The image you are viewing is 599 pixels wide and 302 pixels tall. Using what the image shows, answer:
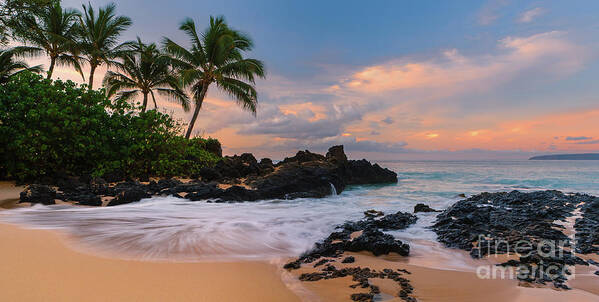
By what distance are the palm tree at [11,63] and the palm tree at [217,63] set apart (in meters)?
11.0

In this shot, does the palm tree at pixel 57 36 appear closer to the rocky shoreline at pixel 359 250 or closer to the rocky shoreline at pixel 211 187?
the rocky shoreline at pixel 211 187

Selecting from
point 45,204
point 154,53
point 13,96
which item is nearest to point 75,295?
point 45,204

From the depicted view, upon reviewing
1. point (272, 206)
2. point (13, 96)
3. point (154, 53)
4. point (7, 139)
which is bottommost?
point (272, 206)

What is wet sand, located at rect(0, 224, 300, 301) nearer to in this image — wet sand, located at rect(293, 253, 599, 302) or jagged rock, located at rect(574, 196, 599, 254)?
wet sand, located at rect(293, 253, 599, 302)

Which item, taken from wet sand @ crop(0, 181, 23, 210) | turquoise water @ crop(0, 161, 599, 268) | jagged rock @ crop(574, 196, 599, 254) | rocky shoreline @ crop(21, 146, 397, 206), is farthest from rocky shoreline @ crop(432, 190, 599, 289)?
wet sand @ crop(0, 181, 23, 210)

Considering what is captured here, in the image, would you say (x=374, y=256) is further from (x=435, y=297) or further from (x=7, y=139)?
(x=7, y=139)

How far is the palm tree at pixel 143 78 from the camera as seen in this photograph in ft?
68.5

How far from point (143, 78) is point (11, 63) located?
11079 millimetres

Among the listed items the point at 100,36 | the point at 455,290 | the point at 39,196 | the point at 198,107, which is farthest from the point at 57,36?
the point at 455,290

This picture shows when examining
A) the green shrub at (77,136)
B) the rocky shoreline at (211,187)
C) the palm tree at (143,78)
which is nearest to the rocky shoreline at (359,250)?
the rocky shoreline at (211,187)

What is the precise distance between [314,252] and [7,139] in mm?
9460

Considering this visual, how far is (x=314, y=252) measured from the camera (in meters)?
3.12

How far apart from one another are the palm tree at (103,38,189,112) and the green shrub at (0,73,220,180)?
37.7 feet

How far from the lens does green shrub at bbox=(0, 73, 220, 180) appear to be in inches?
306
